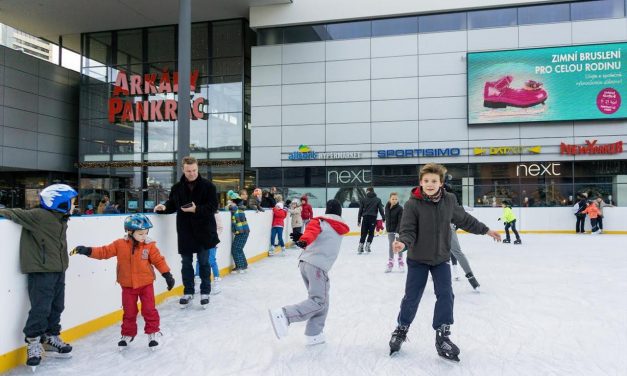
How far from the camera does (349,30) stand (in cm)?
2186

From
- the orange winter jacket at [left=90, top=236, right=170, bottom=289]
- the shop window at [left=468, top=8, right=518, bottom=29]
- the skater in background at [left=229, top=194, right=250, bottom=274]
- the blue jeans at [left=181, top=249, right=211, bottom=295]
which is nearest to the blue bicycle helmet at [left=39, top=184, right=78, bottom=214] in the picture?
the orange winter jacket at [left=90, top=236, right=170, bottom=289]

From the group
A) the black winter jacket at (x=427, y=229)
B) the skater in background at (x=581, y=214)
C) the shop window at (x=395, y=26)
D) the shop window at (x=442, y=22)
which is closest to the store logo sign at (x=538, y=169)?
the skater in background at (x=581, y=214)

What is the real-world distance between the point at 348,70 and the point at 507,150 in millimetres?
7654

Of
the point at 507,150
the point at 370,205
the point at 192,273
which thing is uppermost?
the point at 507,150

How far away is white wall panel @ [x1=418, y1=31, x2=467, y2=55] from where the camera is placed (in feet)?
68.3

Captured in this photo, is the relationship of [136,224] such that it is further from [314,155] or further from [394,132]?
[394,132]

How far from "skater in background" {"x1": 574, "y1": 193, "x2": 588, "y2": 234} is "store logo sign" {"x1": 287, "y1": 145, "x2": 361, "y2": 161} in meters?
8.79

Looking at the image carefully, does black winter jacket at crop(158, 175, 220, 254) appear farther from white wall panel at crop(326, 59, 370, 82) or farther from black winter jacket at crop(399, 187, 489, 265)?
white wall panel at crop(326, 59, 370, 82)

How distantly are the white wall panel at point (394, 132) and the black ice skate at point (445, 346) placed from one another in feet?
58.3

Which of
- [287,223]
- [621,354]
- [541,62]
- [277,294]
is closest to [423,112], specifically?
[541,62]

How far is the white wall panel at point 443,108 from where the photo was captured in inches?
816

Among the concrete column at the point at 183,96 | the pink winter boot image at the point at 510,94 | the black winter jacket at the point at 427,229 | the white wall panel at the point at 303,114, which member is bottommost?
the black winter jacket at the point at 427,229

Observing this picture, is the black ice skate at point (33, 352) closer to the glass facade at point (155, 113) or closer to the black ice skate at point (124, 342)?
the black ice skate at point (124, 342)

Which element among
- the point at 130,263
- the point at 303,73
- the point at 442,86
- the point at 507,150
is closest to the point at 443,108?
the point at 442,86
